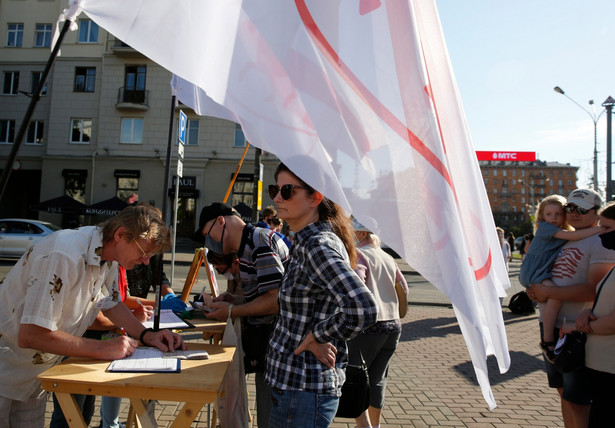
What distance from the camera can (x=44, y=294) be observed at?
1840 mm

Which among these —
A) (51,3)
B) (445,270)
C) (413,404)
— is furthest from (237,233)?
(51,3)

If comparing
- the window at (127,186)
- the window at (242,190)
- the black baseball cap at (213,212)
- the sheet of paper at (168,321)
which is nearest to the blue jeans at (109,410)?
the sheet of paper at (168,321)

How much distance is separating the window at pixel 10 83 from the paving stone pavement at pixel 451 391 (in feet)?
95.9

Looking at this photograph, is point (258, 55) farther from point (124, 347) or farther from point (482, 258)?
point (124, 347)

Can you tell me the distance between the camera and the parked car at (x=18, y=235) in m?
15.7

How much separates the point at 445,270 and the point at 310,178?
1.69 ft

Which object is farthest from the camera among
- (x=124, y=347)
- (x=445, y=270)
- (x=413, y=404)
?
(x=413, y=404)

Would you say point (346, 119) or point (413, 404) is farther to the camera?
point (413, 404)

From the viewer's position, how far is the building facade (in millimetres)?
127812

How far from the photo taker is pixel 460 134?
1671mm

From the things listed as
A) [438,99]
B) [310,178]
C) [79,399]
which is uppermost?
[438,99]

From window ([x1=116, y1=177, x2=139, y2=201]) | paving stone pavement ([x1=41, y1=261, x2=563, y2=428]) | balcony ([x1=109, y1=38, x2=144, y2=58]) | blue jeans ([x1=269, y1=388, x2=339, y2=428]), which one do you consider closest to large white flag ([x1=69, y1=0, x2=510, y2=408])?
blue jeans ([x1=269, y1=388, x2=339, y2=428])

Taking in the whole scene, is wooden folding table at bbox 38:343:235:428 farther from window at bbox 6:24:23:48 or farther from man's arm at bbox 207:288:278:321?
window at bbox 6:24:23:48

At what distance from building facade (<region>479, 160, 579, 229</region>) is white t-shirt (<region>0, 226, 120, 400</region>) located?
133130 millimetres
